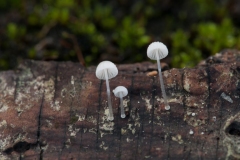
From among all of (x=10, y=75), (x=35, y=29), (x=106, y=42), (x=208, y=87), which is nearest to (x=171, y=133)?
(x=208, y=87)

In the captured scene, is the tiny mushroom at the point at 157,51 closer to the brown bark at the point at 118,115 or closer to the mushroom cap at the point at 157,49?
the mushroom cap at the point at 157,49

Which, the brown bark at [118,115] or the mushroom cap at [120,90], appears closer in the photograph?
the brown bark at [118,115]

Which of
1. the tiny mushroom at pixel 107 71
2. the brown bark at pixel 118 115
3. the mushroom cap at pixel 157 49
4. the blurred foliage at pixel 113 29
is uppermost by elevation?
the blurred foliage at pixel 113 29

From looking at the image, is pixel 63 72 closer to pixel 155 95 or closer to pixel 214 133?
pixel 155 95

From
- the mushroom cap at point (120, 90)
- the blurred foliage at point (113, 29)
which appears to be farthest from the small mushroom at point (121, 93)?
the blurred foliage at point (113, 29)

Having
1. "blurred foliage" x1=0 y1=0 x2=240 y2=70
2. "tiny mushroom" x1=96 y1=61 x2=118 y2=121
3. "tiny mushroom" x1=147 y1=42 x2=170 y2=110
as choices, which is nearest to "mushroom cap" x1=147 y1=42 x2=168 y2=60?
"tiny mushroom" x1=147 y1=42 x2=170 y2=110

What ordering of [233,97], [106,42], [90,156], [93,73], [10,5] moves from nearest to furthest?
[90,156] → [233,97] → [93,73] → [106,42] → [10,5]

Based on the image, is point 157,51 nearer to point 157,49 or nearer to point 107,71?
point 157,49
